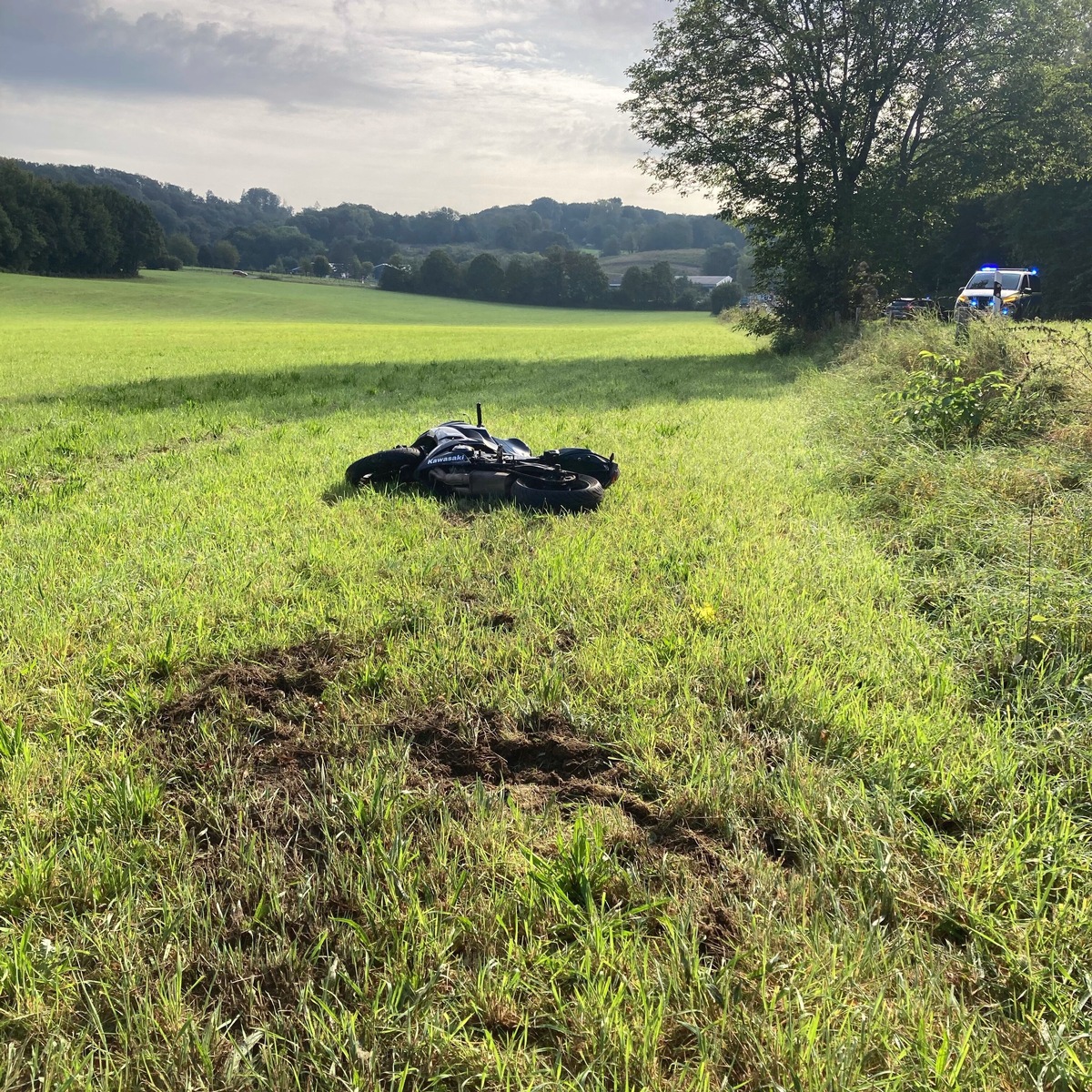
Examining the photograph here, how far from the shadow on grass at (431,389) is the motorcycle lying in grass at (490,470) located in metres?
4.00

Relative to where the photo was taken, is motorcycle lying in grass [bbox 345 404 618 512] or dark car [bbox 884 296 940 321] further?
dark car [bbox 884 296 940 321]

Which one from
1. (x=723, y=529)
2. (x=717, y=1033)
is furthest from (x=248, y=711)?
(x=723, y=529)

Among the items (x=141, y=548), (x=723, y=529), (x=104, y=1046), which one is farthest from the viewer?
(x=723, y=529)

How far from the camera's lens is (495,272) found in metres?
94.4

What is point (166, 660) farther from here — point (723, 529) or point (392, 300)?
point (392, 300)

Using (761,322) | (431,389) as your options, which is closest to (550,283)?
(761,322)

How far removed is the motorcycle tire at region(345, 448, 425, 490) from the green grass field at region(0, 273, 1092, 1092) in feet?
3.41

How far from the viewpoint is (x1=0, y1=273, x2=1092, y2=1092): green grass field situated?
4.68ft

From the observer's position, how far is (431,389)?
1277 centimetres

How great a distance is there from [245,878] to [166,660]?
138 cm

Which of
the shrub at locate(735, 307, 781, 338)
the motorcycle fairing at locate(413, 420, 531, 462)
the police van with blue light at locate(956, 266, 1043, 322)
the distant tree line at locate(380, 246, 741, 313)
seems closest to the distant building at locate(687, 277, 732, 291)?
the distant tree line at locate(380, 246, 741, 313)

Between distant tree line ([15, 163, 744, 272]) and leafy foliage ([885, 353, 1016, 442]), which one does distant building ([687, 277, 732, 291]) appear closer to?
distant tree line ([15, 163, 744, 272])

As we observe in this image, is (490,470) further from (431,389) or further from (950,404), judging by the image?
(431,389)

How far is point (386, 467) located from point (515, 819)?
13.2ft
